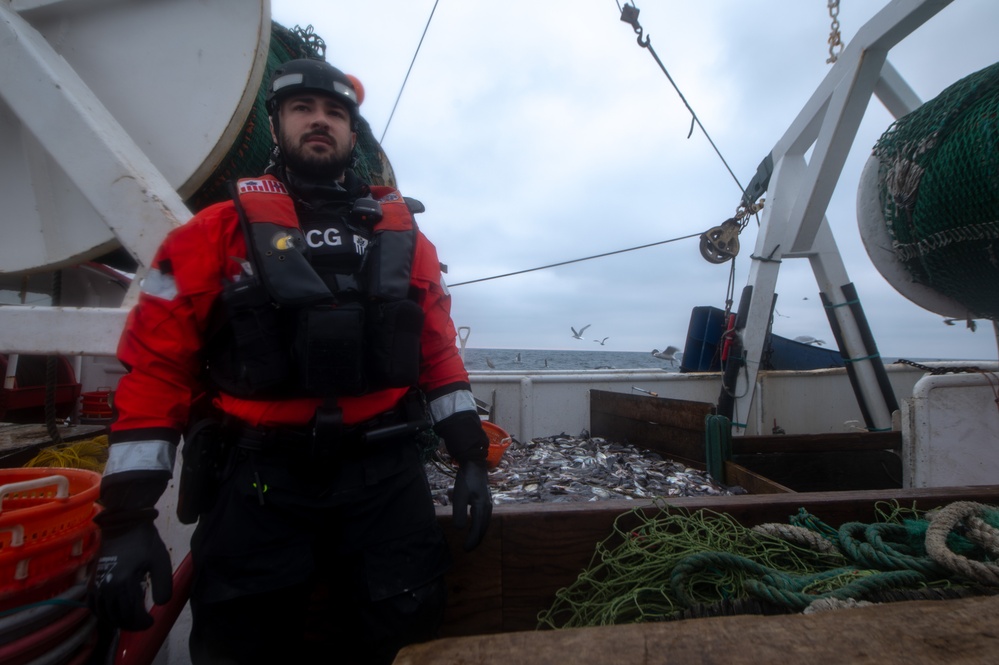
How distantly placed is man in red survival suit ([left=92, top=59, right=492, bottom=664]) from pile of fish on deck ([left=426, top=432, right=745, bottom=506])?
6.72ft

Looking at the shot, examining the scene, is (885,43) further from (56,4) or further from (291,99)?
(56,4)

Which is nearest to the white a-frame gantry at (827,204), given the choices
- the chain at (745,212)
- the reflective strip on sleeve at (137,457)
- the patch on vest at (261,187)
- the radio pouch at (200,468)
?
the chain at (745,212)

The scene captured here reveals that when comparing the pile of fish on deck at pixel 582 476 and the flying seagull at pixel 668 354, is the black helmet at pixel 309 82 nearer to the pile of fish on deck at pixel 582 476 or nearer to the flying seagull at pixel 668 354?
the pile of fish on deck at pixel 582 476

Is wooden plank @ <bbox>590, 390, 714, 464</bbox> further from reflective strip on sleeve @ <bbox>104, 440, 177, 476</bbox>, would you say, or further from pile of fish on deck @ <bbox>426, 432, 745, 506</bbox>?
reflective strip on sleeve @ <bbox>104, 440, 177, 476</bbox>

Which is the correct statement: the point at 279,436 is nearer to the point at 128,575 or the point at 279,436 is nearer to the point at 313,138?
the point at 128,575

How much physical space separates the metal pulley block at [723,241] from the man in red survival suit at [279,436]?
5.81 metres

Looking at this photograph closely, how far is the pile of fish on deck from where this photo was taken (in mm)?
4656

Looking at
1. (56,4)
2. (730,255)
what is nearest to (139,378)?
(56,4)

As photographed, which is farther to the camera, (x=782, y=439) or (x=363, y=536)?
(x=782, y=439)

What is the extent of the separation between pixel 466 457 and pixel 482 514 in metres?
0.25

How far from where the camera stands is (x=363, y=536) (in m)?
1.92

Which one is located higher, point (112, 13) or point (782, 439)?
point (112, 13)

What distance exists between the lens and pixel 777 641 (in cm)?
114

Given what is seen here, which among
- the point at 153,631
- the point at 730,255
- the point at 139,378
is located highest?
the point at 730,255
